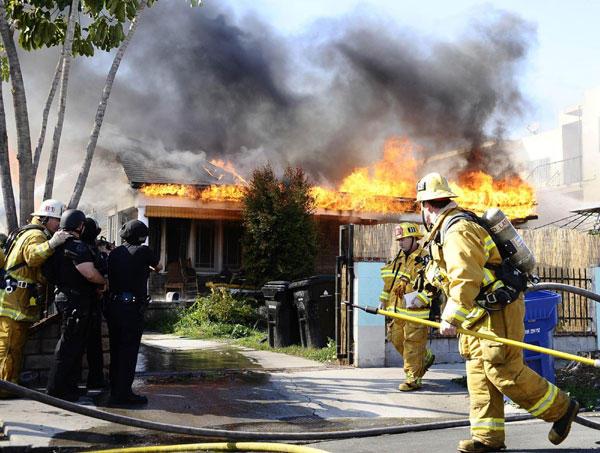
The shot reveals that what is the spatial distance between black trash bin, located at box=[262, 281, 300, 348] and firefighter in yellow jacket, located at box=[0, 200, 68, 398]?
4561 millimetres

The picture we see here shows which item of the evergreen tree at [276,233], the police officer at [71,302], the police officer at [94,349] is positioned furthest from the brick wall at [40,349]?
the evergreen tree at [276,233]

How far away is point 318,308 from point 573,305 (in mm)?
3940

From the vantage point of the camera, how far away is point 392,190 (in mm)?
18234

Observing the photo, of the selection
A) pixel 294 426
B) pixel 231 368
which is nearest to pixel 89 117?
pixel 231 368

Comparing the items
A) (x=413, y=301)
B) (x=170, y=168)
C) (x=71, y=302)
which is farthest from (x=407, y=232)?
(x=170, y=168)

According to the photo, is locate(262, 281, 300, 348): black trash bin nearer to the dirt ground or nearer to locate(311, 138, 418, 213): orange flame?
the dirt ground

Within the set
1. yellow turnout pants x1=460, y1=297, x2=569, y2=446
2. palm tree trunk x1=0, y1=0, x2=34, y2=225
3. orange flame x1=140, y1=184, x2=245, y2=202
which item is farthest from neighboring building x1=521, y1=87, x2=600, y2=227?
yellow turnout pants x1=460, y1=297, x2=569, y2=446

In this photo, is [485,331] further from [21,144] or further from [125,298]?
[21,144]

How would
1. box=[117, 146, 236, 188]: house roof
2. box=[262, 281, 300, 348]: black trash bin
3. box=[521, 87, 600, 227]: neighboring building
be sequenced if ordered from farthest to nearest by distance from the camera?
box=[521, 87, 600, 227]: neighboring building → box=[117, 146, 236, 188]: house roof → box=[262, 281, 300, 348]: black trash bin

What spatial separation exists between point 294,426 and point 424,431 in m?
1.04

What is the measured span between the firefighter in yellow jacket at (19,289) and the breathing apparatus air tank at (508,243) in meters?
3.75

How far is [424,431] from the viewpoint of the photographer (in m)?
4.95

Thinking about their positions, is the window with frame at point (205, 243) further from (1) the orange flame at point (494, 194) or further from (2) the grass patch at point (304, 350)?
(1) the orange flame at point (494, 194)

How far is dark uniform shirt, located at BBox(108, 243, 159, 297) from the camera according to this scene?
5.86 m
